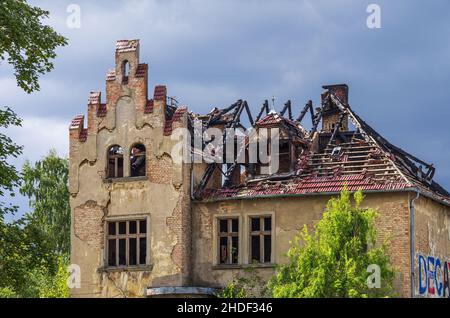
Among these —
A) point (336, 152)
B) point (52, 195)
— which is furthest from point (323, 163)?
point (52, 195)

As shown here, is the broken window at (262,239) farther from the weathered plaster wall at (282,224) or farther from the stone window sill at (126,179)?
the stone window sill at (126,179)

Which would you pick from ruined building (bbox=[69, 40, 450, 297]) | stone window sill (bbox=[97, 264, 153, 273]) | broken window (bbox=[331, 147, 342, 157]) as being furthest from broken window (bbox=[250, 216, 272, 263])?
stone window sill (bbox=[97, 264, 153, 273])

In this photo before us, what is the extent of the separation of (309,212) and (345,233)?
4384mm

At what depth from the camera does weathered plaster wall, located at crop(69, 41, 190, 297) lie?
36.2 metres

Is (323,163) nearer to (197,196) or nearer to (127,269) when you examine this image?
(197,196)

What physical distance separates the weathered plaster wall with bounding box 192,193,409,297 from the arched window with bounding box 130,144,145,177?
8.98ft

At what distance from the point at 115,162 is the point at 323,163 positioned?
7136mm

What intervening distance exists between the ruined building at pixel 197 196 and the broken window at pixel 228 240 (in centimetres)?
4

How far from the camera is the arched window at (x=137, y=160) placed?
38.3 m

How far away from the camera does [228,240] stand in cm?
3659

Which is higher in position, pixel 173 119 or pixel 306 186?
pixel 173 119

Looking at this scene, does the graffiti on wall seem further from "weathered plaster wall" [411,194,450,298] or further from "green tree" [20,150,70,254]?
"green tree" [20,150,70,254]
